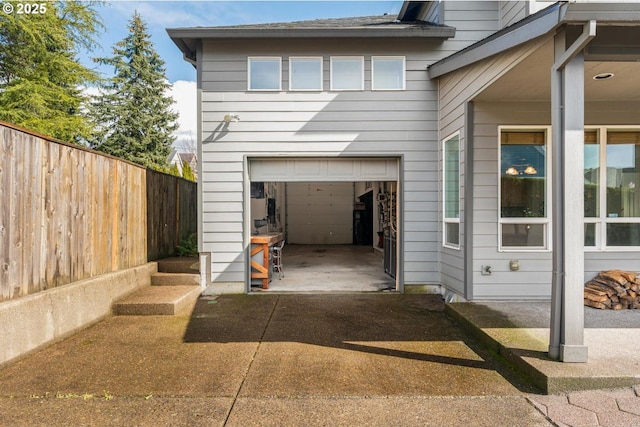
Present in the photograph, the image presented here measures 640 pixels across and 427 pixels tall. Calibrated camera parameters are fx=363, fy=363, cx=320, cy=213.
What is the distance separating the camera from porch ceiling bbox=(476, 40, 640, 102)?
356 centimetres

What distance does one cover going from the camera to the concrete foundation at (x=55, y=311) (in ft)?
10.6

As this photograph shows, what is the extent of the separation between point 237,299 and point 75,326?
2148 millimetres

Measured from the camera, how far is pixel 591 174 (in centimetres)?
494

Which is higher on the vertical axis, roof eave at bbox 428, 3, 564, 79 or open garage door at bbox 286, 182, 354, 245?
roof eave at bbox 428, 3, 564, 79

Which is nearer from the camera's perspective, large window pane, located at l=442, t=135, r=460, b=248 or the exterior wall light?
large window pane, located at l=442, t=135, r=460, b=248

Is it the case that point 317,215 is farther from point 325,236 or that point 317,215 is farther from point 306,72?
point 306,72

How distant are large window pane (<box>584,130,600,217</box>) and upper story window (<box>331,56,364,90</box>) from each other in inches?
131

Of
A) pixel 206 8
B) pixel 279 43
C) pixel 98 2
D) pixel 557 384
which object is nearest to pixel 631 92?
Result: pixel 557 384

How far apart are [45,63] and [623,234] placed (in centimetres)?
1324

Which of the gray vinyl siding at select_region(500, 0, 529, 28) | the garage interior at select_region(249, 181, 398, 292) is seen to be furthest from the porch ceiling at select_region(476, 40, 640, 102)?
the garage interior at select_region(249, 181, 398, 292)

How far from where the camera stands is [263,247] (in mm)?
6277

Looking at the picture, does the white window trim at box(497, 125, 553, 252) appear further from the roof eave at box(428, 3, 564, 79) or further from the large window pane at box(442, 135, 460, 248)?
the roof eave at box(428, 3, 564, 79)

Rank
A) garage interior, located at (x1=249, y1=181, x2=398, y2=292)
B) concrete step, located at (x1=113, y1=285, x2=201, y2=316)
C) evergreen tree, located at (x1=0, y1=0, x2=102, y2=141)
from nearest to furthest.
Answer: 1. concrete step, located at (x1=113, y1=285, x2=201, y2=316)
2. garage interior, located at (x1=249, y1=181, x2=398, y2=292)
3. evergreen tree, located at (x1=0, y1=0, x2=102, y2=141)

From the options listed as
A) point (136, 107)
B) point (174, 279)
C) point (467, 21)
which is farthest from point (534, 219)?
point (136, 107)
